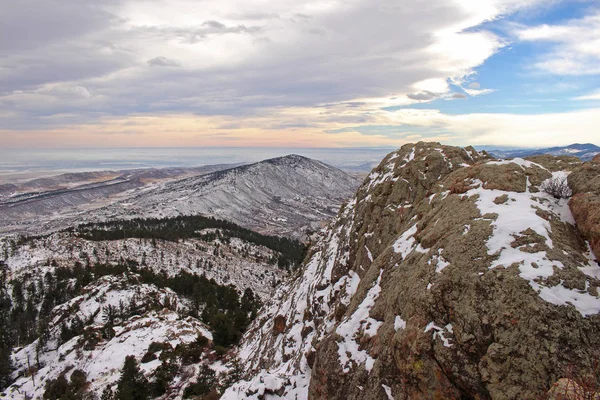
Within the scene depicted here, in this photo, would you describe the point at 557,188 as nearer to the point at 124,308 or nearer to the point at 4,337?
the point at 124,308

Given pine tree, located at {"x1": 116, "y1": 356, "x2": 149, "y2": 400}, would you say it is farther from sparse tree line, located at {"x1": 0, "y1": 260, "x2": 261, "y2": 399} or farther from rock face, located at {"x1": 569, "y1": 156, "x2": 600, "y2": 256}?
rock face, located at {"x1": 569, "y1": 156, "x2": 600, "y2": 256}

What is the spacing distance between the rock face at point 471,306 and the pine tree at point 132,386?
2973 centimetres

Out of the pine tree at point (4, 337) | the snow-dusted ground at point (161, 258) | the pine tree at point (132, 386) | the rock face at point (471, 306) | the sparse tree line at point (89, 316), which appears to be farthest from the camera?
the snow-dusted ground at point (161, 258)

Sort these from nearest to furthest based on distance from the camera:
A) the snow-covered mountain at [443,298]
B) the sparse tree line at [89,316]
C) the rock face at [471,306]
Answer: the rock face at [471,306] < the snow-covered mountain at [443,298] < the sparse tree line at [89,316]

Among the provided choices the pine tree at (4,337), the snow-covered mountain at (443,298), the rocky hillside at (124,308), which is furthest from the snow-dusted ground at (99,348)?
the snow-covered mountain at (443,298)

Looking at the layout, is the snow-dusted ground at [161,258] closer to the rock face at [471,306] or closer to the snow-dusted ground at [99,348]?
the snow-dusted ground at [99,348]

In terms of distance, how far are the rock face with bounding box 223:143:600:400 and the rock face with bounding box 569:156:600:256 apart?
1.52 feet

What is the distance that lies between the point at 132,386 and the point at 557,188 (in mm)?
56675

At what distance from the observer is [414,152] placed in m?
33.2

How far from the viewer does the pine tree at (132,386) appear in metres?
44.0

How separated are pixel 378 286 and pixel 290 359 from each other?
598 inches

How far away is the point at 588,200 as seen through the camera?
45.9 feet

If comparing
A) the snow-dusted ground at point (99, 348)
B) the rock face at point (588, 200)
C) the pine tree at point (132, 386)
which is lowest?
the snow-dusted ground at point (99, 348)

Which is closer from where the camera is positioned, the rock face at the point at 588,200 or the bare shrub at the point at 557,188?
the rock face at the point at 588,200
